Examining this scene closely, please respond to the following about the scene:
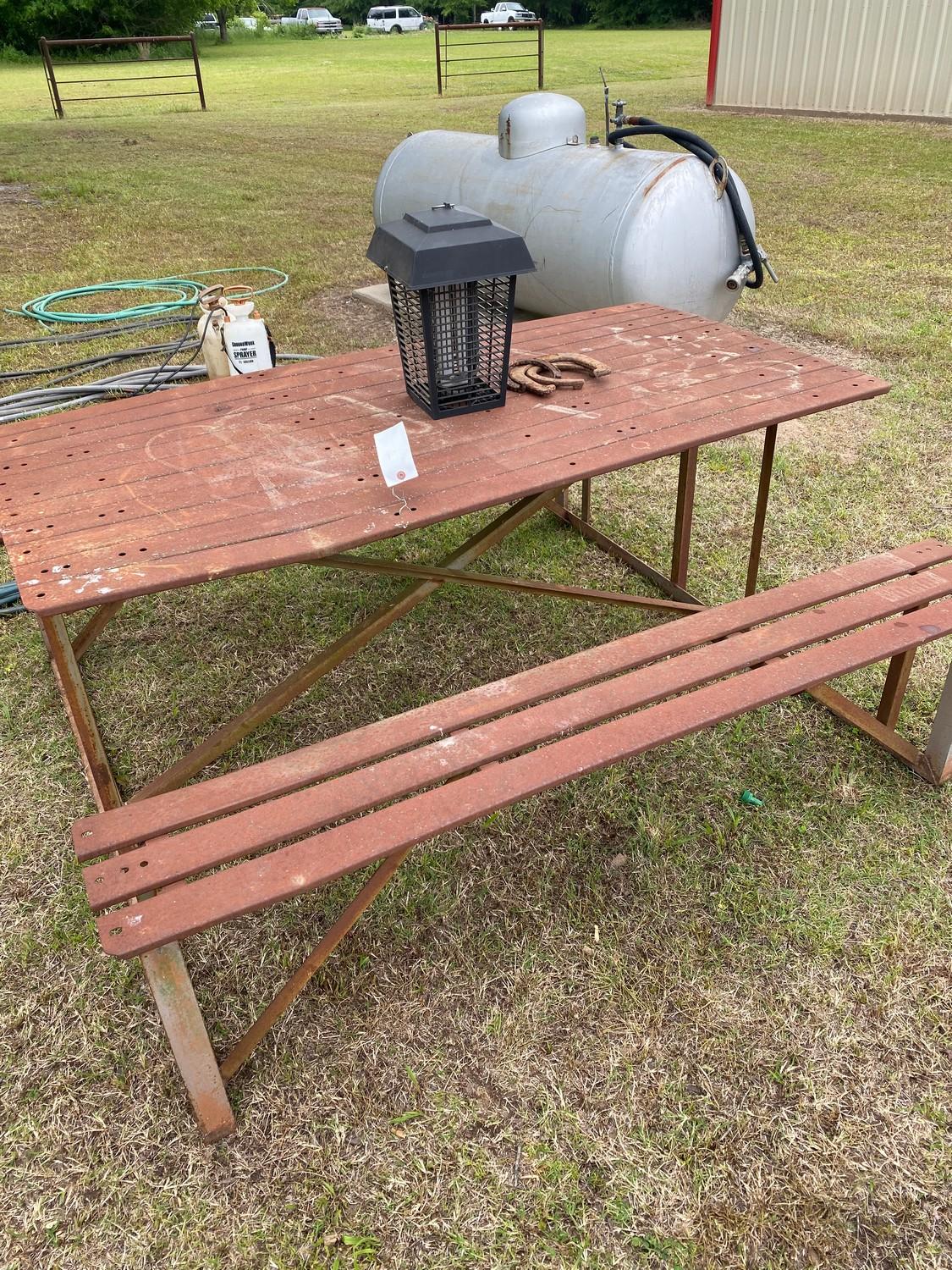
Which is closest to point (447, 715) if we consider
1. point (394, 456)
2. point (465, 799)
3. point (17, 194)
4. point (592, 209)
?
point (465, 799)

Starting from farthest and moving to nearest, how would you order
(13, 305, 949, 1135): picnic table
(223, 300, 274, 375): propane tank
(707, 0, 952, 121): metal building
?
1. (707, 0, 952, 121): metal building
2. (223, 300, 274, 375): propane tank
3. (13, 305, 949, 1135): picnic table

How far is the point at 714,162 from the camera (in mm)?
4438

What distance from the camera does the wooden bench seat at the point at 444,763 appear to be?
58.2 inches

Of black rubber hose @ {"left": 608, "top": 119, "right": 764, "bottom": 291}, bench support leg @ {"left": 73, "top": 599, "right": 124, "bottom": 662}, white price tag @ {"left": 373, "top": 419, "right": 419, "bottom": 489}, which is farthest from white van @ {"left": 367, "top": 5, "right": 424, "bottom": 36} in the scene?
white price tag @ {"left": 373, "top": 419, "right": 419, "bottom": 489}

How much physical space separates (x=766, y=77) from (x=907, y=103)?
2.11 m

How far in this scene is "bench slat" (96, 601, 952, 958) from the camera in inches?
55.6

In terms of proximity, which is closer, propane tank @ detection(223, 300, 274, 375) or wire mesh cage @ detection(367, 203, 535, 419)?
wire mesh cage @ detection(367, 203, 535, 419)

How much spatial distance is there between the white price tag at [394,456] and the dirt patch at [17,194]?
9.16m

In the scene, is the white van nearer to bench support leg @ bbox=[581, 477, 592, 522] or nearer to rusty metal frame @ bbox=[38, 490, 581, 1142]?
bench support leg @ bbox=[581, 477, 592, 522]

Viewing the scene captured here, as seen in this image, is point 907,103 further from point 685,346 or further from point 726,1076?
point 726,1076

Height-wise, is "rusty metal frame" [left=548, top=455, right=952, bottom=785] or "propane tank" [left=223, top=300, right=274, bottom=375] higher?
"propane tank" [left=223, top=300, right=274, bottom=375]

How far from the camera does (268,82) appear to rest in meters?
23.3

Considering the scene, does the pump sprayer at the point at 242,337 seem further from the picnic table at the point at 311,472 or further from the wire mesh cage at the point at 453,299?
the wire mesh cage at the point at 453,299

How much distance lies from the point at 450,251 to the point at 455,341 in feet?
0.80
